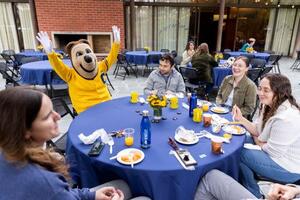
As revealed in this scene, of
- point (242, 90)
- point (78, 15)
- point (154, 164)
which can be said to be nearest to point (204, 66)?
point (242, 90)

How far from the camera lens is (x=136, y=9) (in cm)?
934

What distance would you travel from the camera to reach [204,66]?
453cm

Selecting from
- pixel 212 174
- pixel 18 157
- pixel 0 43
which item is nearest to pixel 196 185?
pixel 212 174

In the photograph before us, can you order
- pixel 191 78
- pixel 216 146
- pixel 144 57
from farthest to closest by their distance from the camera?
pixel 144 57, pixel 191 78, pixel 216 146

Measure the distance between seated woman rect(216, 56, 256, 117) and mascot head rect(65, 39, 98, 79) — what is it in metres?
1.72

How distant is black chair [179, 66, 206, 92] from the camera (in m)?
4.32

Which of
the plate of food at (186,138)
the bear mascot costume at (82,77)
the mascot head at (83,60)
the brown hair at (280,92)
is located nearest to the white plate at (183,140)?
the plate of food at (186,138)

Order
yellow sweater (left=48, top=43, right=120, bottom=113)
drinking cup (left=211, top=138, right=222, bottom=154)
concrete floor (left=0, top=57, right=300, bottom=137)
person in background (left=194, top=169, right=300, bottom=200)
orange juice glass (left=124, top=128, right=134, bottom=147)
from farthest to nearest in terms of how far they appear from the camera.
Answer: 1. concrete floor (left=0, top=57, right=300, bottom=137)
2. yellow sweater (left=48, top=43, right=120, bottom=113)
3. orange juice glass (left=124, top=128, right=134, bottom=147)
4. drinking cup (left=211, top=138, right=222, bottom=154)
5. person in background (left=194, top=169, right=300, bottom=200)

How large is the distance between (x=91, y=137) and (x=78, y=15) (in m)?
7.53

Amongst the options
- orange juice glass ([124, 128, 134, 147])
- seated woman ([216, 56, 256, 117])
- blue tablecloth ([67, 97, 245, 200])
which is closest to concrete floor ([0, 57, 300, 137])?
seated woman ([216, 56, 256, 117])

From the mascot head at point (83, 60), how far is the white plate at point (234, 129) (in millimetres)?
1687

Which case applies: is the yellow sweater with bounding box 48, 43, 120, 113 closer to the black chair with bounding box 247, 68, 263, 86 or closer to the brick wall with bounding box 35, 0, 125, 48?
the black chair with bounding box 247, 68, 263, 86

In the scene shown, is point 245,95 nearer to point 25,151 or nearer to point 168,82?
point 168,82

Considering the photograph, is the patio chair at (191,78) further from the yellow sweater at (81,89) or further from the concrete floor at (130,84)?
the yellow sweater at (81,89)
